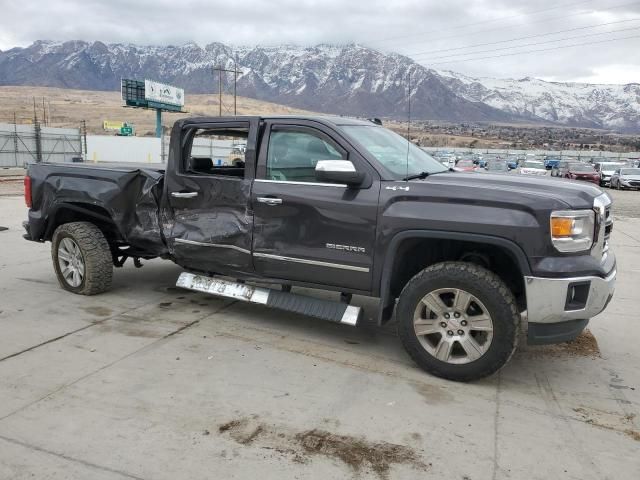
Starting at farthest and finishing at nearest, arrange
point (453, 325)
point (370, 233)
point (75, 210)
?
point (75, 210) → point (370, 233) → point (453, 325)

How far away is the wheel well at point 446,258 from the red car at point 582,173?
33.5 metres

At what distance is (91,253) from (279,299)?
7.62ft

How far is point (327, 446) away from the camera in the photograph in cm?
338

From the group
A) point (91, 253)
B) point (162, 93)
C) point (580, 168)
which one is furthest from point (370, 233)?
point (162, 93)

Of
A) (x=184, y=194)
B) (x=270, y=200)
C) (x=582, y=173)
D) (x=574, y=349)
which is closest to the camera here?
(x=270, y=200)

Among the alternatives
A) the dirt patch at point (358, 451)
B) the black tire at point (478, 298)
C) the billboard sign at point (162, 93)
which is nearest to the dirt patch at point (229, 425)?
the dirt patch at point (358, 451)

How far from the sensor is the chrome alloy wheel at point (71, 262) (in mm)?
6234

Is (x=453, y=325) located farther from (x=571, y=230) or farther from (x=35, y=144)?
(x=35, y=144)

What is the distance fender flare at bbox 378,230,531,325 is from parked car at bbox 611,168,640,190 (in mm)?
33053

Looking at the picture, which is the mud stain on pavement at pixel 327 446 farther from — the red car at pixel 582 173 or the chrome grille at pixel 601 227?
the red car at pixel 582 173

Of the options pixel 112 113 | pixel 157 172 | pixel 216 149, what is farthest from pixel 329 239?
pixel 112 113

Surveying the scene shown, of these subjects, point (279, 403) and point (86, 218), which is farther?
point (86, 218)

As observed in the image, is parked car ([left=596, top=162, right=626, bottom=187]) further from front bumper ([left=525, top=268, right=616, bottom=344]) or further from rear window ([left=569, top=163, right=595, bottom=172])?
front bumper ([left=525, top=268, right=616, bottom=344])

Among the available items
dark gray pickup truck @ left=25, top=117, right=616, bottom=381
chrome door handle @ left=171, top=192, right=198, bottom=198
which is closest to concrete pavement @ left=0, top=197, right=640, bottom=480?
dark gray pickup truck @ left=25, top=117, right=616, bottom=381
